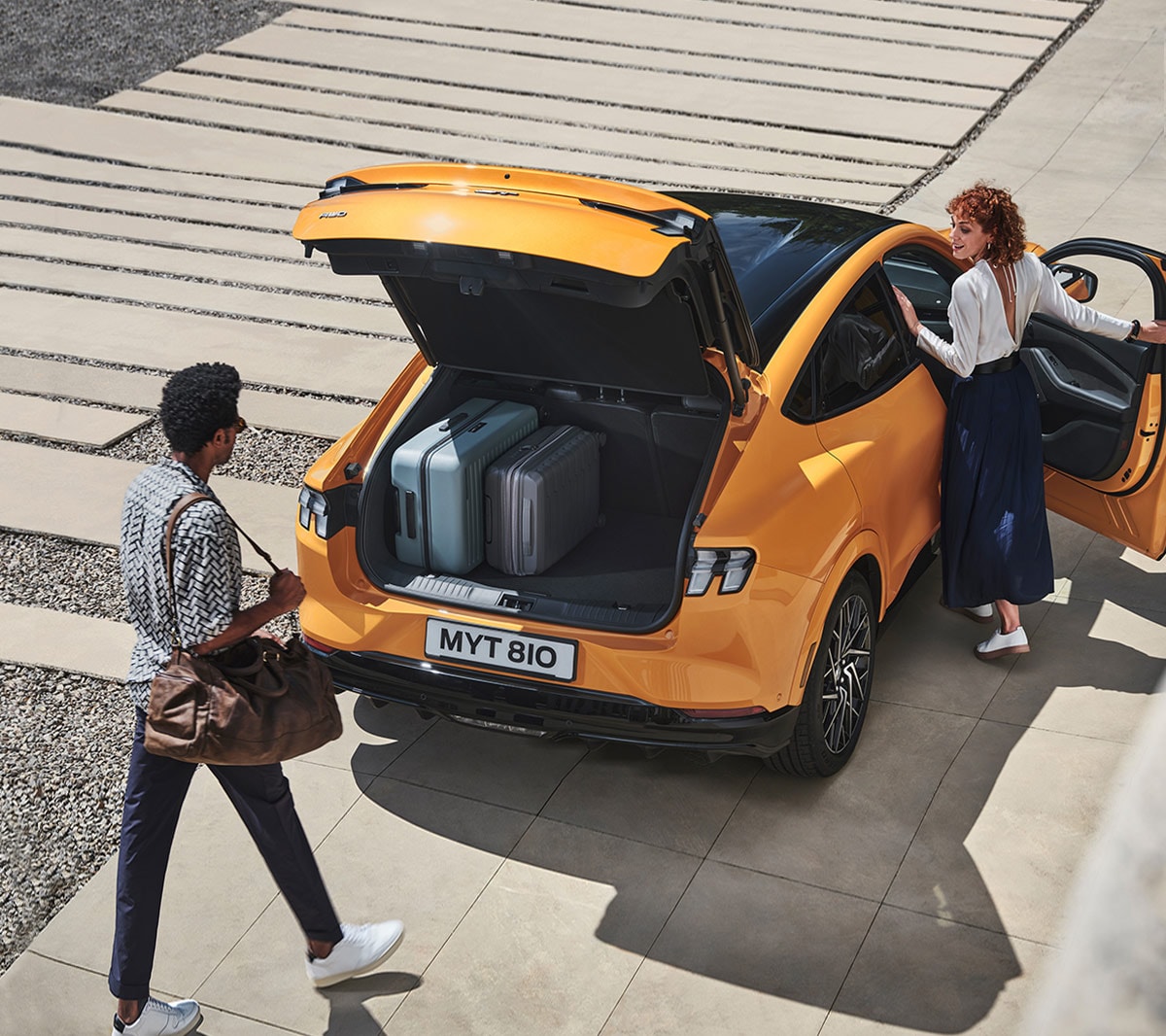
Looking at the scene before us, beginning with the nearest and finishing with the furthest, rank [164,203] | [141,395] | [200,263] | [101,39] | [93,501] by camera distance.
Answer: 1. [93,501]
2. [141,395]
3. [200,263]
4. [164,203]
5. [101,39]

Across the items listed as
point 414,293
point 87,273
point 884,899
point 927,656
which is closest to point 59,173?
point 87,273

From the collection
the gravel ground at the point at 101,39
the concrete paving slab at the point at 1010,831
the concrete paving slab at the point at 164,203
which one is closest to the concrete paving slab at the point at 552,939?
the concrete paving slab at the point at 1010,831

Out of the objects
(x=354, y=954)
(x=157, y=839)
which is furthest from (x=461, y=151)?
(x=157, y=839)

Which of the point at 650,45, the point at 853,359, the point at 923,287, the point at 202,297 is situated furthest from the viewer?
the point at 650,45

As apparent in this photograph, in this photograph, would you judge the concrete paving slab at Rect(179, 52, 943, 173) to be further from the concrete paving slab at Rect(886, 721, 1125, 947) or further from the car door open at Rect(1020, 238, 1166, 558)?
the concrete paving slab at Rect(886, 721, 1125, 947)

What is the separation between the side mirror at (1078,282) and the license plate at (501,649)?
105 inches

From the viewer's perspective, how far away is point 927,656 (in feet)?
18.1

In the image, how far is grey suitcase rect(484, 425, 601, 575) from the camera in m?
4.74

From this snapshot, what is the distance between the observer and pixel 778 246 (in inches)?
206

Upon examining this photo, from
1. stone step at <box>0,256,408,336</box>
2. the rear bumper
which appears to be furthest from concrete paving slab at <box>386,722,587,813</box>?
stone step at <box>0,256,408,336</box>

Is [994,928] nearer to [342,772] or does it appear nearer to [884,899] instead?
[884,899]

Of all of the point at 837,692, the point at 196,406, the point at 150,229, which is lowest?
the point at 150,229

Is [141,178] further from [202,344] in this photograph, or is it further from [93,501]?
[93,501]

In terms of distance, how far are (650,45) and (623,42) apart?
0.99 feet
